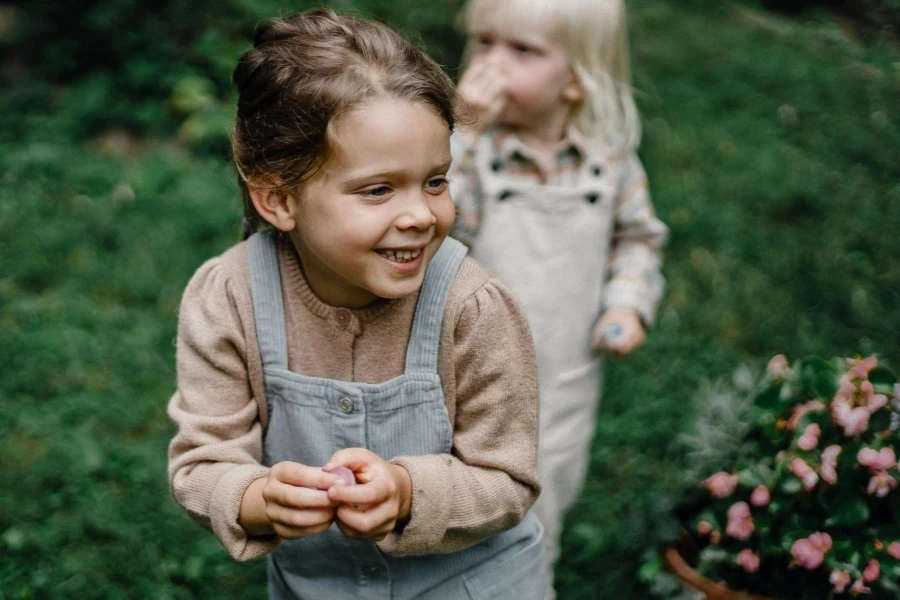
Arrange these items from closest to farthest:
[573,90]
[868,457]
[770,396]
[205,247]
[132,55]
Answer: [868,457]
[770,396]
[573,90]
[205,247]
[132,55]

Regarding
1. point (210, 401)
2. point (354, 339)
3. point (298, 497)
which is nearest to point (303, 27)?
point (354, 339)

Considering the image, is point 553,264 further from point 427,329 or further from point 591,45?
point 427,329

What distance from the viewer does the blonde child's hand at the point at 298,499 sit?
1389 mm

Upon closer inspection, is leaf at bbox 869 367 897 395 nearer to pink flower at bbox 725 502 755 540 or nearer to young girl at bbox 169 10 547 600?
pink flower at bbox 725 502 755 540

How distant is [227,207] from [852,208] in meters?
3.00

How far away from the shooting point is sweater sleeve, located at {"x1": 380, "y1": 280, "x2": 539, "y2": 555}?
1.59 metres

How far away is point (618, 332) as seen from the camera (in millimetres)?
2531

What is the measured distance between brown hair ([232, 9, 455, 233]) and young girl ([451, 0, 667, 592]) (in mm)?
884

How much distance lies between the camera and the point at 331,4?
5738 millimetres

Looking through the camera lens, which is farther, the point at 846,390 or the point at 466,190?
the point at 466,190

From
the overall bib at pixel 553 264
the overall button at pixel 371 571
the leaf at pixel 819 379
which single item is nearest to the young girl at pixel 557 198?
the overall bib at pixel 553 264

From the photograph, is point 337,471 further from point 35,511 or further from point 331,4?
point 331,4

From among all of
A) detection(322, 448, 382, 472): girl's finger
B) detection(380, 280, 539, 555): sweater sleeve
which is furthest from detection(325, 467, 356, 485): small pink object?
detection(380, 280, 539, 555): sweater sleeve

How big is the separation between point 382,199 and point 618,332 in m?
1.16
